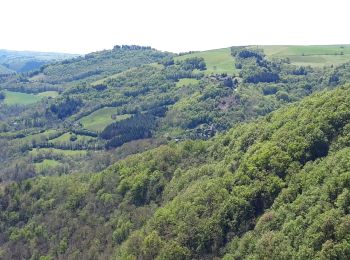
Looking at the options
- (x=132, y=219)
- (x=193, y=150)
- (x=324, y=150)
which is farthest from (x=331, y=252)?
(x=193, y=150)

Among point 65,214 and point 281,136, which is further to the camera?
point 65,214

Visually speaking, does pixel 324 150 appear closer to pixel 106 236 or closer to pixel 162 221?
pixel 162 221

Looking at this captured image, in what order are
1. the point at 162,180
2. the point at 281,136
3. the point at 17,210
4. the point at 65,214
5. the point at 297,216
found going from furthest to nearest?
the point at 17,210 → the point at 65,214 → the point at 162,180 → the point at 281,136 → the point at 297,216

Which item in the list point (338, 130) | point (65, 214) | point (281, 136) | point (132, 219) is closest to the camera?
point (338, 130)

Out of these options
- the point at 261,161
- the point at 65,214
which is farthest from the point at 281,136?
the point at 65,214

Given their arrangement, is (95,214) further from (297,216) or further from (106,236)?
(297,216)

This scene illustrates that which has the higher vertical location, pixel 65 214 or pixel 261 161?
pixel 261 161

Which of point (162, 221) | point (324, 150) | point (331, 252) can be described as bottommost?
point (162, 221)
